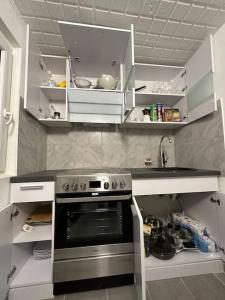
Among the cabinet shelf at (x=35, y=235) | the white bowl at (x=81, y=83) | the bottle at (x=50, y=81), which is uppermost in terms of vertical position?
the bottle at (x=50, y=81)

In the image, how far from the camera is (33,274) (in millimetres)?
1115

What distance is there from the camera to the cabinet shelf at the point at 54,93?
1.52 meters

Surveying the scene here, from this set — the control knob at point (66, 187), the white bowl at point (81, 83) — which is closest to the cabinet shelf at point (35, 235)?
the control knob at point (66, 187)

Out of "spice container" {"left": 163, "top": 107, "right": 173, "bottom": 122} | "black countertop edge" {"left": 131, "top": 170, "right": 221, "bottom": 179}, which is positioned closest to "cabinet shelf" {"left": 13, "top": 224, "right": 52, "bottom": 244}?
"black countertop edge" {"left": 131, "top": 170, "right": 221, "bottom": 179}

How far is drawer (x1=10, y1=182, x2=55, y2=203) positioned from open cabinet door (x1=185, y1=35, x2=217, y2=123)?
4.87ft

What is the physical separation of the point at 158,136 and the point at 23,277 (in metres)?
1.88

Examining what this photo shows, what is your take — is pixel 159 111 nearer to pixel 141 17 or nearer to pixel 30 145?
pixel 141 17

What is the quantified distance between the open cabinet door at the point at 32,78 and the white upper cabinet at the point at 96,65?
281 mm

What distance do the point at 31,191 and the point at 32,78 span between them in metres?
0.93

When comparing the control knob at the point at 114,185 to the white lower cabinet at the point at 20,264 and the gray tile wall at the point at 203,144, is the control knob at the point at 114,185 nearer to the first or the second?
the white lower cabinet at the point at 20,264

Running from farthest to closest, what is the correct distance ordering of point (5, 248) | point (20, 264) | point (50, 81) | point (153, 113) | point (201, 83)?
1. point (153, 113)
2. point (50, 81)
3. point (201, 83)
4. point (20, 264)
5. point (5, 248)

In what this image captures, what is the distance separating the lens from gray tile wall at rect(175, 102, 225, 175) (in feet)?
4.28

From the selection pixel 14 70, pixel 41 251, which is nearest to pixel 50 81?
pixel 14 70

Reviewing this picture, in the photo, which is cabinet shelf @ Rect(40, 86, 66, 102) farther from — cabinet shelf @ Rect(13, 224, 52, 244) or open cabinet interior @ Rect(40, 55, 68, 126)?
cabinet shelf @ Rect(13, 224, 52, 244)
